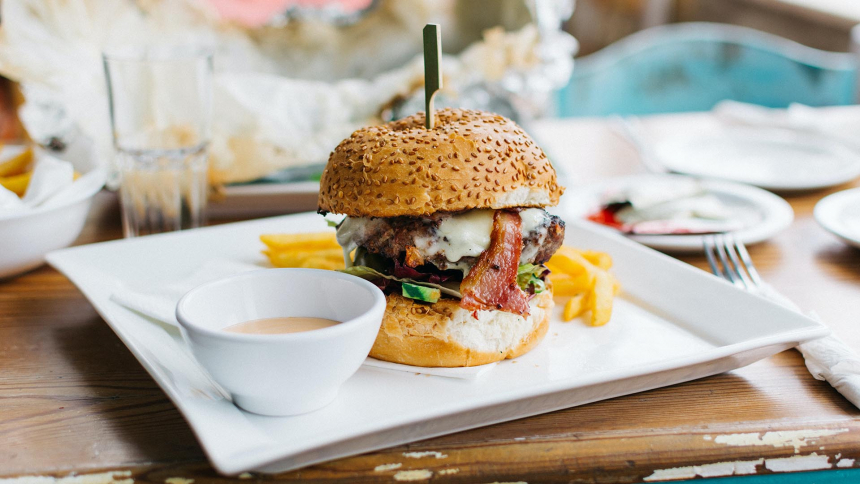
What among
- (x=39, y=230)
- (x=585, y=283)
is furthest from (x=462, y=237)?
(x=39, y=230)

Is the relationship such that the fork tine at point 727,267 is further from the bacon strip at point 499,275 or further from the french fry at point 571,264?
the bacon strip at point 499,275

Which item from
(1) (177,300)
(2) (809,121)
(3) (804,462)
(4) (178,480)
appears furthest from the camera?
(2) (809,121)

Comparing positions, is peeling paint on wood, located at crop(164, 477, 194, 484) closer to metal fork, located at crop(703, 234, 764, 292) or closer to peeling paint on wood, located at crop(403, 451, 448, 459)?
A: peeling paint on wood, located at crop(403, 451, 448, 459)

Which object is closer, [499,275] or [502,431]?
[502,431]

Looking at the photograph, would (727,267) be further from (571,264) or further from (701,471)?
(701,471)

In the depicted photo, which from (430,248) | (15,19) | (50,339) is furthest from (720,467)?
(15,19)

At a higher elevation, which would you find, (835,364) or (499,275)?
(499,275)

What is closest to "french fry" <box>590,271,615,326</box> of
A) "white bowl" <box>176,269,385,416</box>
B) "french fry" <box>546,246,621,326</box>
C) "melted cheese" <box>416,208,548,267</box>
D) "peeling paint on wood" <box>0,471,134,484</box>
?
"french fry" <box>546,246,621,326</box>

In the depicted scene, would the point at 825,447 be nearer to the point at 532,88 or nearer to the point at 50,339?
the point at 50,339
